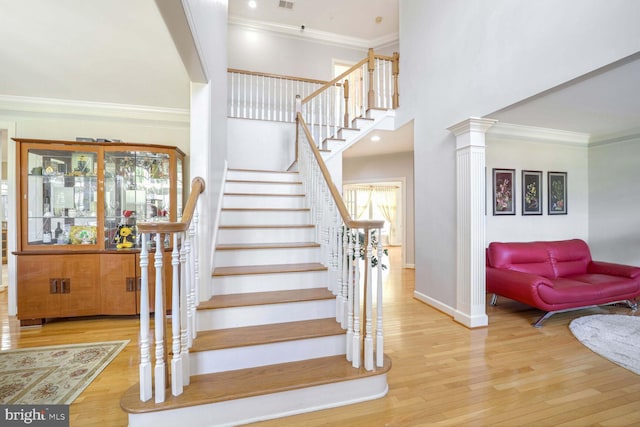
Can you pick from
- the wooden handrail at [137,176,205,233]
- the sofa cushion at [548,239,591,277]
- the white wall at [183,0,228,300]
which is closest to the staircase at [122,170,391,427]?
the white wall at [183,0,228,300]

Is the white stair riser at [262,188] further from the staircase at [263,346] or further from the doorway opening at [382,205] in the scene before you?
the doorway opening at [382,205]

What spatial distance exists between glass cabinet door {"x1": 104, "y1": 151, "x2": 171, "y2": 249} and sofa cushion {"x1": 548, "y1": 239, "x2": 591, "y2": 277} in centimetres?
529

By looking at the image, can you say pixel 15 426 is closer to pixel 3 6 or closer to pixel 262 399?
pixel 262 399

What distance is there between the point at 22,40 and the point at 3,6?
17.2 inches

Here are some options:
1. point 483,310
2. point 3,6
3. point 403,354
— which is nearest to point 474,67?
point 483,310

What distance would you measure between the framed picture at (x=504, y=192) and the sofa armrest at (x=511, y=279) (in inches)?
42.8

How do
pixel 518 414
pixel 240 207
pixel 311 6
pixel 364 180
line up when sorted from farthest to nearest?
pixel 364 180
pixel 311 6
pixel 240 207
pixel 518 414

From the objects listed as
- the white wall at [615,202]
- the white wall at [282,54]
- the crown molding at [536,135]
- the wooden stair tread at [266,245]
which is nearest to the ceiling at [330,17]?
the white wall at [282,54]

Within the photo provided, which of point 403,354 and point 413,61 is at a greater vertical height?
point 413,61

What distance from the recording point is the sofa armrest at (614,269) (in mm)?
3381

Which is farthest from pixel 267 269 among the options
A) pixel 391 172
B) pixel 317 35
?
pixel 317 35

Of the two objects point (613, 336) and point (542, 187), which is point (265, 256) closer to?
point (613, 336)

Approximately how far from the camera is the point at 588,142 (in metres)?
4.45

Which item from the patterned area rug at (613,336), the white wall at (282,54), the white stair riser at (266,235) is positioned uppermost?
the white wall at (282,54)
